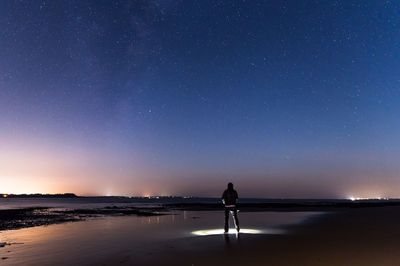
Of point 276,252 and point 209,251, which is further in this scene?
point 209,251

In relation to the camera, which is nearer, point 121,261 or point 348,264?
point 348,264

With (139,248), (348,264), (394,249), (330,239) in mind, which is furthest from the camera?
(330,239)

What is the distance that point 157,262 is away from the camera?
11.2 m

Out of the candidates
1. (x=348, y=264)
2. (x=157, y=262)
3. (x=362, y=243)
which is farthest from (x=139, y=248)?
(x=362, y=243)

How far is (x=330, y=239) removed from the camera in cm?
1634

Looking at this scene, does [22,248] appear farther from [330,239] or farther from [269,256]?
[330,239]

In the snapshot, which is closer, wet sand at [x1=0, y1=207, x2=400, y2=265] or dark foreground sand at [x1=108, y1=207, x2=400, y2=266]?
dark foreground sand at [x1=108, y1=207, x2=400, y2=266]

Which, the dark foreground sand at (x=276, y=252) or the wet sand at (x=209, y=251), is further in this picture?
the wet sand at (x=209, y=251)

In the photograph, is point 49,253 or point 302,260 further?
point 49,253

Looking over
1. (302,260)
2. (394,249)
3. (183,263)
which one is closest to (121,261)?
(183,263)

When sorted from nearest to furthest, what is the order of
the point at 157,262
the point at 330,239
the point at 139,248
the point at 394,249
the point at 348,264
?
the point at 348,264
the point at 157,262
the point at 394,249
the point at 139,248
the point at 330,239

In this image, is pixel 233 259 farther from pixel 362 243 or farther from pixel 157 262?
pixel 362 243

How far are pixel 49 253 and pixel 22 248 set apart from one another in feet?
6.86

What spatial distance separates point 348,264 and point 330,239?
6193mm
